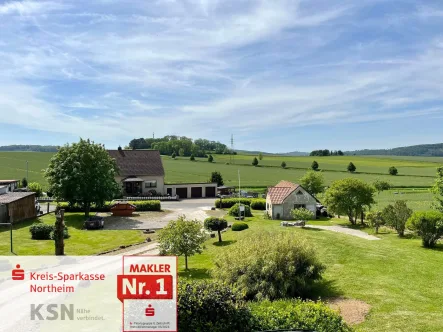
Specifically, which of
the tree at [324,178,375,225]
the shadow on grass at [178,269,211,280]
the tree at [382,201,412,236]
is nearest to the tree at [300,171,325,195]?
the tree at [324,178,375,225]

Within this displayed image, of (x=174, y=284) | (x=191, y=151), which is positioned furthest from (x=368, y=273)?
(x=191, y=151)

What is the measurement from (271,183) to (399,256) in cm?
6621

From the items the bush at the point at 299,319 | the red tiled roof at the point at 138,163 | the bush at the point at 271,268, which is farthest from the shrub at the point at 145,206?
the bush at the point at 299,319

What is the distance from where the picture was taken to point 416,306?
16.3 meters

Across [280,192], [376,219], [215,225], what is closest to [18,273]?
[215,225]

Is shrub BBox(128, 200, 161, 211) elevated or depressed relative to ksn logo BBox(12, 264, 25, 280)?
elevated

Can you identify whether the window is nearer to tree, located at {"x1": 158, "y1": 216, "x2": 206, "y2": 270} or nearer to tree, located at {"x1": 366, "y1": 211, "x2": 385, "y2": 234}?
tree, located at {"x1": 366, "y1": 211, "x2": 385, "y2": 234}

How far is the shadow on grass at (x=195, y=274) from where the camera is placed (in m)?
23.0

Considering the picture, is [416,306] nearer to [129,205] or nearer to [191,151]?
[129,205]

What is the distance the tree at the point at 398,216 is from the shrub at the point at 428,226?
4155 millimetres

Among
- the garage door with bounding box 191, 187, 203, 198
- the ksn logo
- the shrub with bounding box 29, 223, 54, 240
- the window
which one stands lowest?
the ksn logo

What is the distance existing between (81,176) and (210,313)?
37045 mm

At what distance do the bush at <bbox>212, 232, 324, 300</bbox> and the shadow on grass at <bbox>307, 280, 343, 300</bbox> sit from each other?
34 cm

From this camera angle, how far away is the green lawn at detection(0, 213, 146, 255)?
98.5ft
